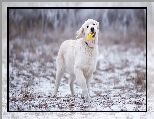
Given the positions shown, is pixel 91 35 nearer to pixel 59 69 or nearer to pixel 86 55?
pixel 86 55

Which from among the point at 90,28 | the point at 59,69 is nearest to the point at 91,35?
the point at 90,28

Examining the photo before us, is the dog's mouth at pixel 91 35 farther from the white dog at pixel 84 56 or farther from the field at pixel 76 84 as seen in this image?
the field at pixel 76 84

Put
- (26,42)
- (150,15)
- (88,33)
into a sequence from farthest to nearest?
(26,42)
(150,15)
(88,33)

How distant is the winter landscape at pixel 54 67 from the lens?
6984 millimetres

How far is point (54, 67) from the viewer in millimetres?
7895

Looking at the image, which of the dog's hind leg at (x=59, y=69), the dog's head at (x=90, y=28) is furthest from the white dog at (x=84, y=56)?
the dog's hind leg at (x=59, y=69)

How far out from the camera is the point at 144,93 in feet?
23.4

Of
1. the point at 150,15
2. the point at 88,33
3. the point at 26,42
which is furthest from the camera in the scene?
the point at 26,42

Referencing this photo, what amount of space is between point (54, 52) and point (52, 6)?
1266 mm

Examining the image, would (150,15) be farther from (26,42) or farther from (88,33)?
(26,42)

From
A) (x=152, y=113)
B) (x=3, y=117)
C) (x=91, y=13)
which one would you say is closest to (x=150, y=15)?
(x=91, y=13)

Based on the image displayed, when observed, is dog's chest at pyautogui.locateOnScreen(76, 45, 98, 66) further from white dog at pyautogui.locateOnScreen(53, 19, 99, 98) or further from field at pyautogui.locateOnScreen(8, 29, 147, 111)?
field at pyautogui.locateOnScreen(8, 29, 147, 111)

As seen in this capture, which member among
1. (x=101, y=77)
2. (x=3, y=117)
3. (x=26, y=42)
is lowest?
(x=3, y=117)

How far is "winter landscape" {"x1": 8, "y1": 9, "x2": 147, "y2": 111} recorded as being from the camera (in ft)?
22.9
